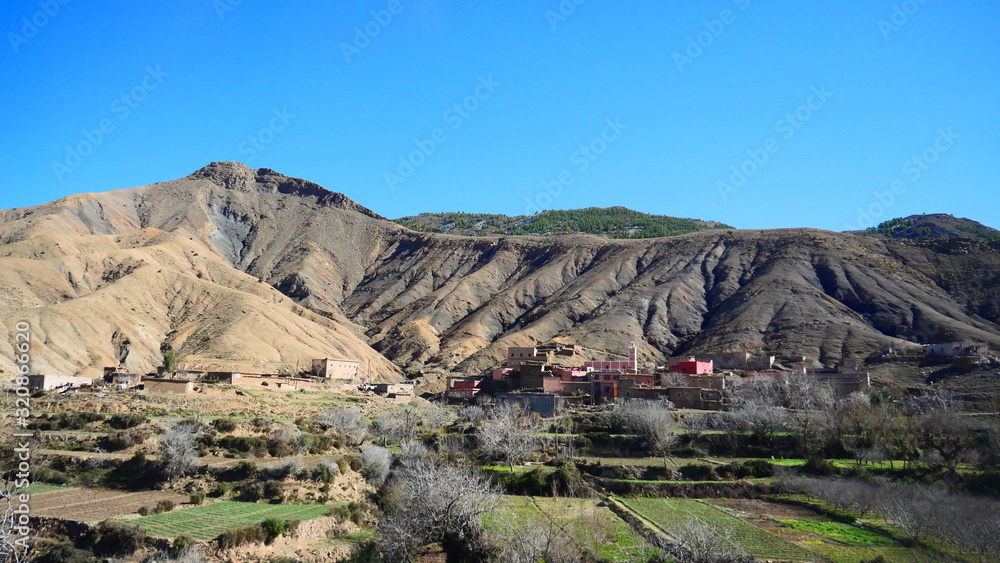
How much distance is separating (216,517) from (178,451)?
6.91 meters

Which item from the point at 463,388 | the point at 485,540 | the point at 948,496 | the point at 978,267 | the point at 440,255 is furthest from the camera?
the point at 440,255

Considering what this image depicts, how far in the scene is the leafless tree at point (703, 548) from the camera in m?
19.0

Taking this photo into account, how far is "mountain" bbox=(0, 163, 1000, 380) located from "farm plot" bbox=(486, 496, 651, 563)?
3932 cm

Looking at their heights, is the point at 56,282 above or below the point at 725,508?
above

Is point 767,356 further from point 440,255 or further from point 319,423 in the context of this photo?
point 440,255

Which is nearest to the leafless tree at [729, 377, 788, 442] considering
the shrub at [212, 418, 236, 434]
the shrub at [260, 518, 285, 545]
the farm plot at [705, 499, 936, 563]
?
the farm plot at [705, 499, 936, 563]

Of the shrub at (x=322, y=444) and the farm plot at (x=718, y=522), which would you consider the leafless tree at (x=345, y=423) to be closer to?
the shrub at (x=322, y=444)

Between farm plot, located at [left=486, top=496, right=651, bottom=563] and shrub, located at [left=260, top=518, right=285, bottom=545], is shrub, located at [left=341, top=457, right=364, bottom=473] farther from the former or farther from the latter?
shrub, located at [left=260, top=518, right=285, bottom=545]

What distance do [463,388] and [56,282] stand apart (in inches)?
1831

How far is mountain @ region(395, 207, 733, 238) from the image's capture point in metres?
155

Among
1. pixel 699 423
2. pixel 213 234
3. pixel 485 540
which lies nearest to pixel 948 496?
pixel 699 423

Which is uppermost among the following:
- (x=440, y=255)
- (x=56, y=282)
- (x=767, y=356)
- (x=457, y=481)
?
(x=440, y=255)

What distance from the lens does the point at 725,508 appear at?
3086 centimetres

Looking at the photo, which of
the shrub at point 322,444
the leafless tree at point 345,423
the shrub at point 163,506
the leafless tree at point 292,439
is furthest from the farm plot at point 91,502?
the leafless tree at point 345,423
